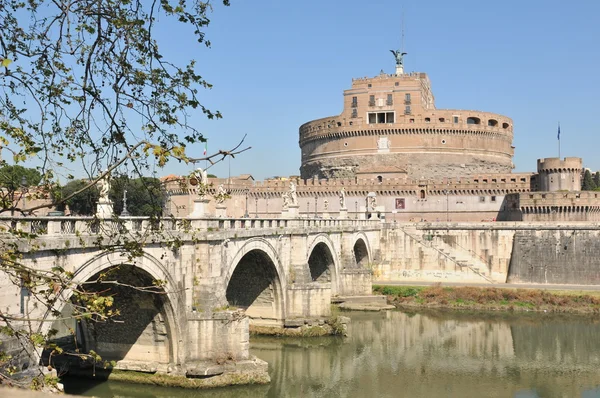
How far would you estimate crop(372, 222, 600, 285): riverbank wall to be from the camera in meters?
41.8

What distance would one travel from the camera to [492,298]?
1414 inches

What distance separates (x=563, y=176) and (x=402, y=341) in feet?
98.1

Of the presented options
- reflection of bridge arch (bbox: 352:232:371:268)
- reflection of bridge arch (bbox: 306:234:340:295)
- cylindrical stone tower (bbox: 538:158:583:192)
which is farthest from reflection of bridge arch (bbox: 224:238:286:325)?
cylindrical stone tower (bbox: 538:158:583:192)

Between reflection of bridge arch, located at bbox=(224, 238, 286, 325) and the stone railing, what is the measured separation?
1.58 metres

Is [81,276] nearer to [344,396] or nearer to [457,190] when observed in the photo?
[344,396]

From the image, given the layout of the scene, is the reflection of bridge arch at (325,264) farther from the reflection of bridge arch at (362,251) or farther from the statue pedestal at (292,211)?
the reflection of bridge arch at (362,251)

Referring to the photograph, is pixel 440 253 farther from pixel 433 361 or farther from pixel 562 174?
pixel 433 361

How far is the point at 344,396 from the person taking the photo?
63.7 feet

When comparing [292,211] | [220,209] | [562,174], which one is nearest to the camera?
[220,209]

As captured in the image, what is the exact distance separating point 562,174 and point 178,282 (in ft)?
137

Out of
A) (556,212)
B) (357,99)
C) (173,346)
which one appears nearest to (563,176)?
(556,212)

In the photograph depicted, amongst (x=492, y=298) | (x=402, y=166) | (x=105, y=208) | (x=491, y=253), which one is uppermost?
(x=402, y=166)

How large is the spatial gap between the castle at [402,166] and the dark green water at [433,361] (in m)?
22.7

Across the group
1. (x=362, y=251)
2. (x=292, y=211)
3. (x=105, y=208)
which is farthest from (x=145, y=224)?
(x=362, y=251)
